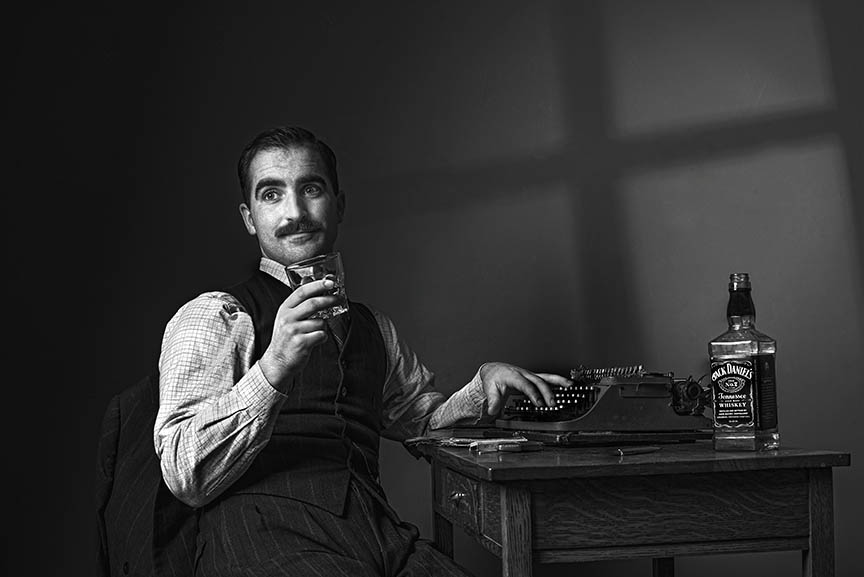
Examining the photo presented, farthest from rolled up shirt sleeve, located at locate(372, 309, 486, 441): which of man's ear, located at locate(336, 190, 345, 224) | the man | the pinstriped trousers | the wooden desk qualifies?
the wooden desk

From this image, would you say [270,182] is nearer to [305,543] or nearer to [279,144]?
[279,144]

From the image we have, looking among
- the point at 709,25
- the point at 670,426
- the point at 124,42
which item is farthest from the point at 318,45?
the point at 670,426

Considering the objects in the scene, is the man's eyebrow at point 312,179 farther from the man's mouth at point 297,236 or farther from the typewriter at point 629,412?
the typewriter at point 629,412

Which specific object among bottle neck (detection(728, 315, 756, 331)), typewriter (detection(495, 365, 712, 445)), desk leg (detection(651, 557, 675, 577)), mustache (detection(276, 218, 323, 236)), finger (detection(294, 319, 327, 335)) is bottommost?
desk leg (detection(651, 557, 675, 577))

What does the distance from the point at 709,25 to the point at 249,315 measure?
1973mm

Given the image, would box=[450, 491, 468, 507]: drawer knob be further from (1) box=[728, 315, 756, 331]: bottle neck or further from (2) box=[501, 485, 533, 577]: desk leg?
(1) box=[728, 315, 756, 331]: bottle neck

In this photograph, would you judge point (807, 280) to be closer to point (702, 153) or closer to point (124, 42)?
point (702, 153)

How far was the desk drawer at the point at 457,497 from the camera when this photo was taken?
210cm

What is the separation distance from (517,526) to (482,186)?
1617mm

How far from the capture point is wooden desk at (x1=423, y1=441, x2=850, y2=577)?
183cm

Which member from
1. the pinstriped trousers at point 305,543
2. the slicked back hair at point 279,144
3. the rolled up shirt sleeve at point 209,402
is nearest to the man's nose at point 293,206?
the slicked back hair at point 279,144

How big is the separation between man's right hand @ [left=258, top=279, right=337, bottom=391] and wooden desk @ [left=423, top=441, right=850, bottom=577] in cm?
37

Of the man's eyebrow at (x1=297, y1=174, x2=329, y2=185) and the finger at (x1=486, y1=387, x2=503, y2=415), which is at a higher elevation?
the man's eyebrow at (x1=297, y1=174, x2=329, y2=185)

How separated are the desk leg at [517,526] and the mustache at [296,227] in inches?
31.0
